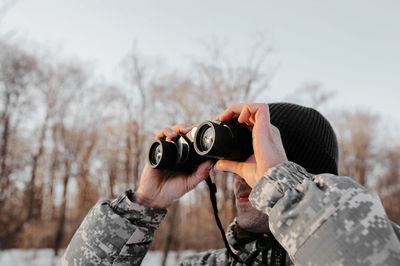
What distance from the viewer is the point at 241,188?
60.6 inches

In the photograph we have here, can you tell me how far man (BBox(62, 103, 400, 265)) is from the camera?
2.29 ft

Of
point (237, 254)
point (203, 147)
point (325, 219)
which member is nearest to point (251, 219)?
point (237, 254)

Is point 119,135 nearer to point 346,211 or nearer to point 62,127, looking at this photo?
point 62,127

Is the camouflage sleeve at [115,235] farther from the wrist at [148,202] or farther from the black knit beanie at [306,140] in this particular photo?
the black knit beanie at [306,140]

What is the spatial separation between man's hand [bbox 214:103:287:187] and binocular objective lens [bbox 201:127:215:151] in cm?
8

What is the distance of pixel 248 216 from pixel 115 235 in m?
0.61

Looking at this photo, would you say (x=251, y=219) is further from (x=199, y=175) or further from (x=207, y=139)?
(x=207, y=139)

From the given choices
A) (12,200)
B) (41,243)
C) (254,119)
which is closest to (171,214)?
(12,200)

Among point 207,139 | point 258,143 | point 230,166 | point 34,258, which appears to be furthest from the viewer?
point 34,258

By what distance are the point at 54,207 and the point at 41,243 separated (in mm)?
2281

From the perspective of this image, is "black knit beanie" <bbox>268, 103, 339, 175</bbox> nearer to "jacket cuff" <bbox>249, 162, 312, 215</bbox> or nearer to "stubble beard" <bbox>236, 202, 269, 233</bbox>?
"stubble beard" <bbox>236, 202, 269, 233</bbox>

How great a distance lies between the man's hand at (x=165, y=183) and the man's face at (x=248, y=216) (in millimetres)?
209

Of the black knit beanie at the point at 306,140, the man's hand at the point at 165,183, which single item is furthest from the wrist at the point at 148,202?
the black knit beanie at the point at 306,140

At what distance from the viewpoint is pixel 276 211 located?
793 millimetres
